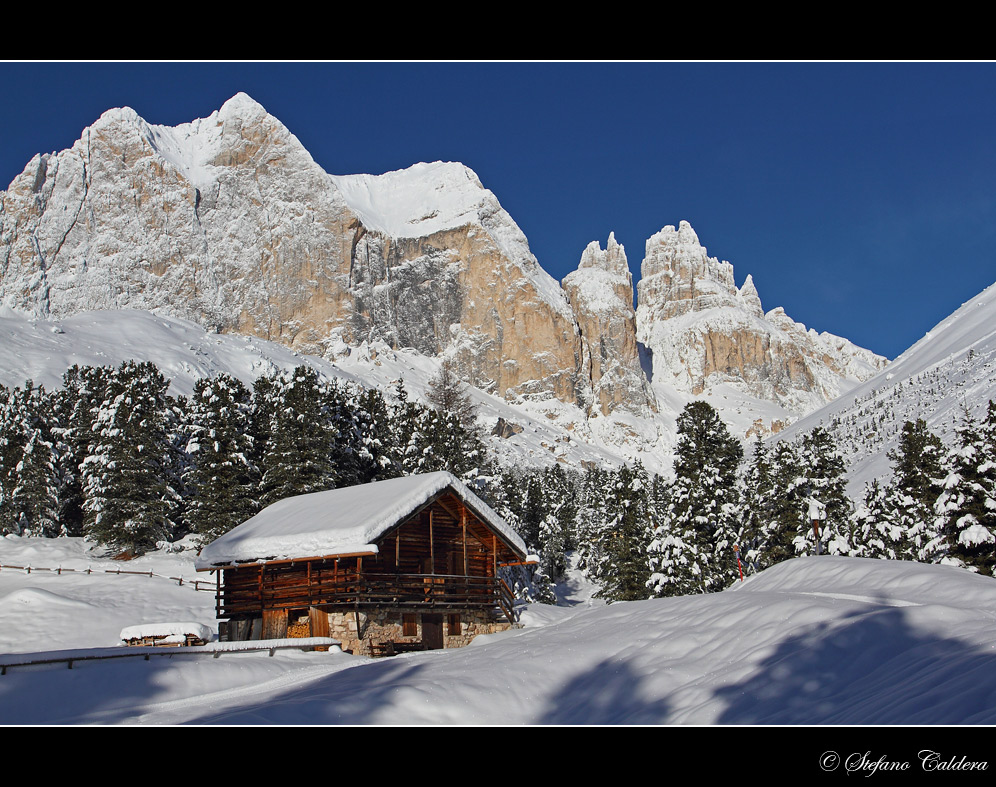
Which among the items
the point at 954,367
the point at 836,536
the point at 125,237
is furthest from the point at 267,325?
the point at 836,536

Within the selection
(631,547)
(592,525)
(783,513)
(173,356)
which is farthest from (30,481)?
(173,356)

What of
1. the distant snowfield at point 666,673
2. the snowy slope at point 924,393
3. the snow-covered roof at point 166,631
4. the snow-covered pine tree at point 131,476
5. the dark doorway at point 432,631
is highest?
the snowy slope at point 924,393

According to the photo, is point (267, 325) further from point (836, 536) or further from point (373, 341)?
point (836, 536)

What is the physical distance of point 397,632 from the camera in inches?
932

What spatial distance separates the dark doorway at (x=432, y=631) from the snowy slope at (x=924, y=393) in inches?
2783

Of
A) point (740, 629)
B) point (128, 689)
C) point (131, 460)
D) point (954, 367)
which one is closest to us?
point (740, 629)

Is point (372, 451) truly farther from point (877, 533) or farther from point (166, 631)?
point (877, 533)

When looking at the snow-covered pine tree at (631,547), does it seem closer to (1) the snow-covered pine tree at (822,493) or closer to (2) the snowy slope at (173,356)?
(1) the snow-covered pine tree at (822,493)

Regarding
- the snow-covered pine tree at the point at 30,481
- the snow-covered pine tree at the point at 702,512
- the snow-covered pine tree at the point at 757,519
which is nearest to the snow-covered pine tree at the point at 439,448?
the snow-covered pine tree at the point at 702,512
